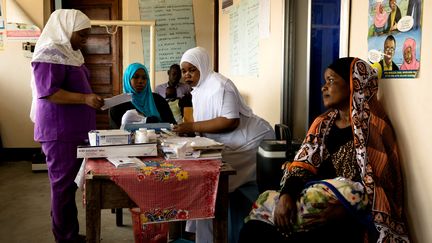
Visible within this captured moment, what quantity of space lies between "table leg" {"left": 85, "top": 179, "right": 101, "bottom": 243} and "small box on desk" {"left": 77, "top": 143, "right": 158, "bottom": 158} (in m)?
0.24

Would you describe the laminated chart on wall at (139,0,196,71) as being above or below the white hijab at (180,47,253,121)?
above

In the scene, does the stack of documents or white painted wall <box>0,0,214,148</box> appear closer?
the stack of documents

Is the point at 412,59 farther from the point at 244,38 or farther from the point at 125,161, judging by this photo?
the point at 244,38

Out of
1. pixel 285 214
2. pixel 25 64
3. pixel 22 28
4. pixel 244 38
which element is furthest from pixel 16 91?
pixel 285 214

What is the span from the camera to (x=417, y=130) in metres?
1.50

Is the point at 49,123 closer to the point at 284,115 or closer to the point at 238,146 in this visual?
the point at 238,146

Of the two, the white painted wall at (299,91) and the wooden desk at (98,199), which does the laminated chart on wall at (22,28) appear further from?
the wooden desk at (98,199)

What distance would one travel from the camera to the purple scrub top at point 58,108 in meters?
2.25

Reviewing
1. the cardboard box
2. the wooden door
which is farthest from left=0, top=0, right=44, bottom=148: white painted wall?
the cardboard box

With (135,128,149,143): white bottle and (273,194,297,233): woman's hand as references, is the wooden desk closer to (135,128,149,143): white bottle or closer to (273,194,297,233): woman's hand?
(135,128,149,143): white bottle

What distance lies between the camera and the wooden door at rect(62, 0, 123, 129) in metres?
5.57

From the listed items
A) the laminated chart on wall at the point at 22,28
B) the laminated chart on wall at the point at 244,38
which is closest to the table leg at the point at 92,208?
the laminated chart on wall at the point at 244,38

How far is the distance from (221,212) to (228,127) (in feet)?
2.13

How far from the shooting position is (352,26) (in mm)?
1978
